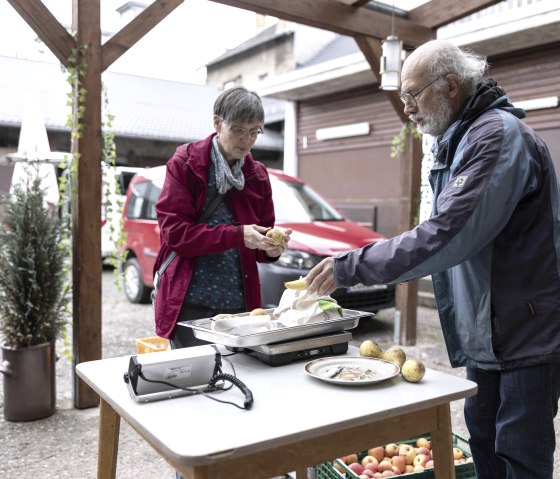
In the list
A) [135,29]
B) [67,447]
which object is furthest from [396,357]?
[135,29]

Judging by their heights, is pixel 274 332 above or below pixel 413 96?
below

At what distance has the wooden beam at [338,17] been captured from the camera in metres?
4.54

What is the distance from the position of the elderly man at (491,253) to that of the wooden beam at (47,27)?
2.65 metres

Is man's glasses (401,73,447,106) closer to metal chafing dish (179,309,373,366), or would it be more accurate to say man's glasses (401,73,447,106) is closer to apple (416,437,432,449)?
metal chafing dish (179,309,373,366)

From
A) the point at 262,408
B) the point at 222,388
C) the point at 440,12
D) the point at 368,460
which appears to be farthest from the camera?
the point at 440,12

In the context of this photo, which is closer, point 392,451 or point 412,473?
point 412,473

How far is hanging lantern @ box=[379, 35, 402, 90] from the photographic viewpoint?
4.95 meters

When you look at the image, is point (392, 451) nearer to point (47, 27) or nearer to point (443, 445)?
point (443, 445)

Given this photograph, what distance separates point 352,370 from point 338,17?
156 inches

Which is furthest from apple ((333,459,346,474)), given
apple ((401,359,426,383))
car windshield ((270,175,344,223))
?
car windshield ((270,175,344,223))

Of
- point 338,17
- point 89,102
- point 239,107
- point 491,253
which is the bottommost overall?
point 491,253

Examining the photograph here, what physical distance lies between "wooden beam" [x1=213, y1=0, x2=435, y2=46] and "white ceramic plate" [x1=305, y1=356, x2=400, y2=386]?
3278 millimetres

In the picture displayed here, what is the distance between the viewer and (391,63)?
495 centimetres

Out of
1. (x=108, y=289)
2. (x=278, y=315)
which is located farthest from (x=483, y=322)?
(x=108, y=289)
